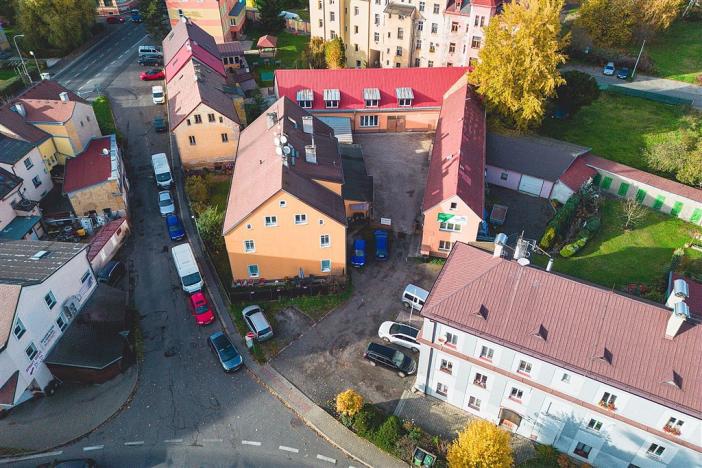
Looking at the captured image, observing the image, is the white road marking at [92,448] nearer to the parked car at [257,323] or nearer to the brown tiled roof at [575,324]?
the parked car at [257,323]

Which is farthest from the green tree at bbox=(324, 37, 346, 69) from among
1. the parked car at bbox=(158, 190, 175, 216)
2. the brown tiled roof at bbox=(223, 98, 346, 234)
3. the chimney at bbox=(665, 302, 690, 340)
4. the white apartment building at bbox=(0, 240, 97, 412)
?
the chimney at bbox=(665, 302, 690, 340)

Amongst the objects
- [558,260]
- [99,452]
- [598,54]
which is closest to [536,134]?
[558,260]

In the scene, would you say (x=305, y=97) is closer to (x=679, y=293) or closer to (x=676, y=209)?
(x=676, y=209)

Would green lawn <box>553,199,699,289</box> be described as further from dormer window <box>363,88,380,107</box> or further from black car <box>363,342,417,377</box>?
dormer window <box>363,88,380,107</box>

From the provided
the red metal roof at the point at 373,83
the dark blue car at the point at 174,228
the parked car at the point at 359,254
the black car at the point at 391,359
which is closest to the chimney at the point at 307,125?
the parked car at the point at 359,254

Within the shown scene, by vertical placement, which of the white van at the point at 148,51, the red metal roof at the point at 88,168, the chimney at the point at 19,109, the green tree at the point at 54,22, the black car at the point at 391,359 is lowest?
the black car at the point at 391,359

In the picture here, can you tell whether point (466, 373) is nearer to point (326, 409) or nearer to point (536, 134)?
point (326, 409)

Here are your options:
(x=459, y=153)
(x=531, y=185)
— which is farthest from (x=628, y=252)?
(x=459, y=153)
